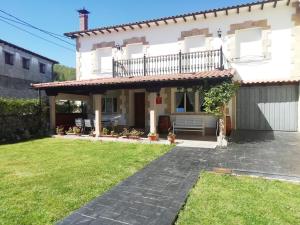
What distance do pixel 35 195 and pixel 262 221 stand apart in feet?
14.2

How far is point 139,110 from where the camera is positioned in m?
16.4

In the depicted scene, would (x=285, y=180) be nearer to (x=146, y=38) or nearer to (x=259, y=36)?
(x=259, y=36)

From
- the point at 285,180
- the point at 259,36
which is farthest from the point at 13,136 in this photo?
the point at 259,36

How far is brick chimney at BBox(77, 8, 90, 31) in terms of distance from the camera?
17.1m

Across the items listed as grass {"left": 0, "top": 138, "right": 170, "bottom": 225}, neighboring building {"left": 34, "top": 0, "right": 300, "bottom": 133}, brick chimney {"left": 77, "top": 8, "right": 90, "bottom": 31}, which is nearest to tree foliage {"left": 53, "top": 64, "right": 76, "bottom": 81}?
brick chimney {"left": 77, "top": 8, "right": 90, "bottom": 31}

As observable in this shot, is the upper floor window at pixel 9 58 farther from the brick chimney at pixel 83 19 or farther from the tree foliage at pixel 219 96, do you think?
the tree foliage at pixel 219 96

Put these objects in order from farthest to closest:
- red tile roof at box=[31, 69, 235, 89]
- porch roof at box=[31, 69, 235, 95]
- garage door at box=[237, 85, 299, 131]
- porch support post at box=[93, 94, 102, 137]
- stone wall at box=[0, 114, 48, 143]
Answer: porch support post at box=[93, 94, 102, 137], stone wall at box=[0, 114, 48, 143], garage door at box=[237, 85, 299, 131], porch roof at box=[31, 69, 235, 95], red tile roof at box=[31, 69, 235, 89]

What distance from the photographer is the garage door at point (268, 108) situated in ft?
41.5

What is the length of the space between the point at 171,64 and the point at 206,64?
6.55 feet

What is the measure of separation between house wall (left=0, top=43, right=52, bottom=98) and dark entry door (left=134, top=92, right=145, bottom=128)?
14273mm

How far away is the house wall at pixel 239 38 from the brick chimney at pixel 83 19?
10.1 ft

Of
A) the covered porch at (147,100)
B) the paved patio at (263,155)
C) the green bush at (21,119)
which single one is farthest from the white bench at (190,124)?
the green bush at (21,119)

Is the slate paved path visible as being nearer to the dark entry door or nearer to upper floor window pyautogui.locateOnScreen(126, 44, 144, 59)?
the dark entry door

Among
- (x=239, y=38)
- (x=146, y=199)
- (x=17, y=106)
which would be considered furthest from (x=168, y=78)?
(x=17, y=106)
